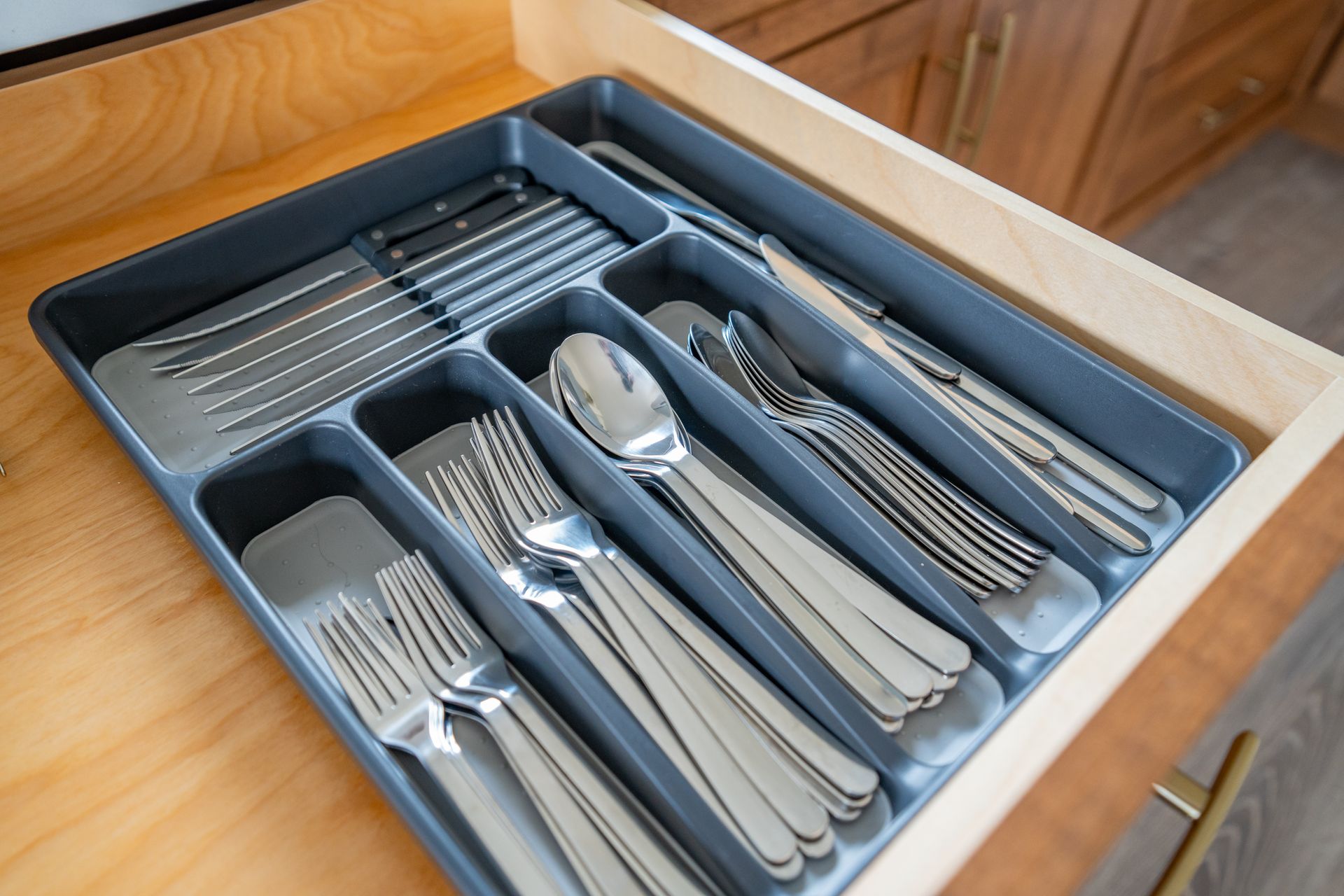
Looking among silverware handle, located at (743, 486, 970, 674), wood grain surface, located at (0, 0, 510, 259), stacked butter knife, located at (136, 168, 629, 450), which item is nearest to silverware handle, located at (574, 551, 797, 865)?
silverware handle, located at (743, 486, 970, 674)

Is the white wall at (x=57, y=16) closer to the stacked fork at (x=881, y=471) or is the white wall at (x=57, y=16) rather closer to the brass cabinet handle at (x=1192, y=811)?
the stacked fork at (x=881, y=471)

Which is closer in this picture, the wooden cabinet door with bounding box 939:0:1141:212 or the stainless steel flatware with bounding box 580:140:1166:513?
the stainless steel flatware with bounding box 580:140:1166:513

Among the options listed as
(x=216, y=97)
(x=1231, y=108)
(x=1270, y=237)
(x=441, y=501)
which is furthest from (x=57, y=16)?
(x=1270, y=237)

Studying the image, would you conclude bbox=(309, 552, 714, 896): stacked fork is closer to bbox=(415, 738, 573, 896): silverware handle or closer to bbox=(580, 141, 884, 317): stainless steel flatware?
bbox=(415, 738, 573, 896): silverware handle

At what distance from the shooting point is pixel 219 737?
0.50m

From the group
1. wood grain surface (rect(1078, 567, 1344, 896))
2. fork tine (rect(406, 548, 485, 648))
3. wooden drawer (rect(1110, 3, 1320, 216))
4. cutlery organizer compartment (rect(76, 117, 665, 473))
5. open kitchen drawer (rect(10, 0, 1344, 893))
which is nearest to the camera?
open kitchen drawer (rect(10, 0, 1344, 893))

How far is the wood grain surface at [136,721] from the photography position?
0.46m

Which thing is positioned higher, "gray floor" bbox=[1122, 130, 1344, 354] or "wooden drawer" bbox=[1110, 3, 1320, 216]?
"wooden drawer" bbox=[1110, 3, 1320, 216]

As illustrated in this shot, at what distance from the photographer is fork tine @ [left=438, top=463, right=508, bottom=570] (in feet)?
1.85

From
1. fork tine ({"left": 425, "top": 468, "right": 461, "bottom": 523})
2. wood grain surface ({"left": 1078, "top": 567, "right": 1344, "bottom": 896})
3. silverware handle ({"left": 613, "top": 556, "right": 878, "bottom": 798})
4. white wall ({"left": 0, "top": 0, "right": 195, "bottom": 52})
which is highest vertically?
white wall ({"left": 0, "top": 0, "right": 195, "bottom": 52})

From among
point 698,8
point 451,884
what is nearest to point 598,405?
point 451,884

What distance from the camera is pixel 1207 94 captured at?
5.46 feet

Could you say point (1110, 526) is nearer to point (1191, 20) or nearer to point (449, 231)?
point (449, 231)

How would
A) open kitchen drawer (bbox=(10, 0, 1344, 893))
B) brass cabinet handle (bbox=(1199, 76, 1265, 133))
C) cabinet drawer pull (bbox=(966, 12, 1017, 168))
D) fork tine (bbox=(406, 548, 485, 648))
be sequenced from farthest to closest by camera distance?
1. brass cabinet handle (bbox=(1199, 76, 1265, 133))
2. cabinet drawer pull (bbox=(966, 12, 1017, 168))
3. fork tine (bbox=(406, 548, 485, 648))
4. open kitchen drawer (bbox=(10, 0, 1344, 893))
